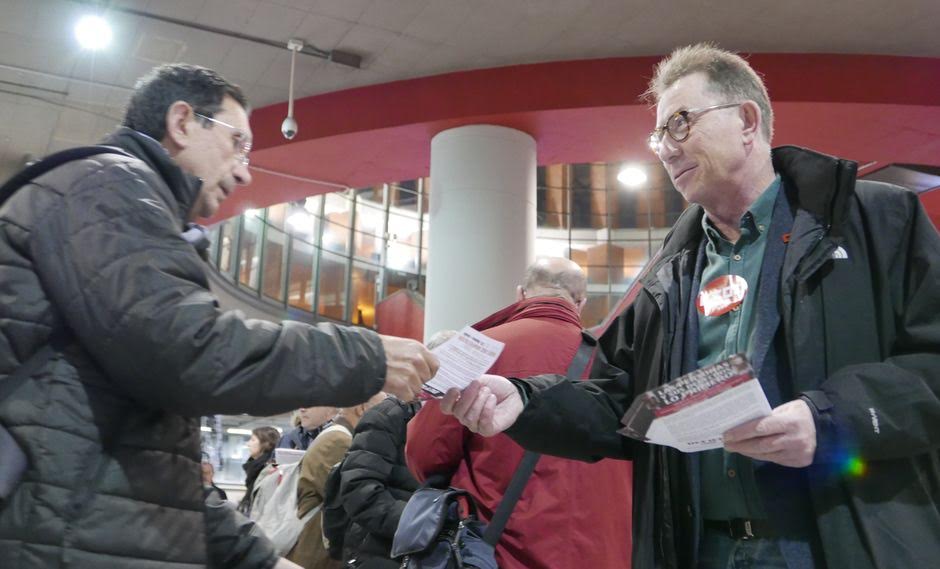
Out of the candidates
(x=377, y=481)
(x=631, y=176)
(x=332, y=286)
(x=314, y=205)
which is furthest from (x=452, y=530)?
(x=332, y=286)

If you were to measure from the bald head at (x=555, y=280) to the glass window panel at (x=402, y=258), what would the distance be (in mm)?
19015

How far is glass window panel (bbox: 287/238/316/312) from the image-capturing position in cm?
2030

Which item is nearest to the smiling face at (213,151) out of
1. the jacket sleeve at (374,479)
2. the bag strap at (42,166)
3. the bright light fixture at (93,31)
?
the bag strap at (42,166)

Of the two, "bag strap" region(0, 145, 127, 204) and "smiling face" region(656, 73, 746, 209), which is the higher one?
"smiling face" region(656, 73, 746, 209)

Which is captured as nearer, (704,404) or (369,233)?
(704,404)

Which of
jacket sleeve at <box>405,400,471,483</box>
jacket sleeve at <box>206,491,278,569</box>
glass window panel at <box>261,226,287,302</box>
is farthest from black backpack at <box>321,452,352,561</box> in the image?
glass window panel at <box>261,226,287,302</box>

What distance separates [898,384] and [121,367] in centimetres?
129

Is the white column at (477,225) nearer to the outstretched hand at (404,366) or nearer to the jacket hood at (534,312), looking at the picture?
the jacket hood at (534,312)

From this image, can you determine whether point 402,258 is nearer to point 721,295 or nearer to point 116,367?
point 721,295

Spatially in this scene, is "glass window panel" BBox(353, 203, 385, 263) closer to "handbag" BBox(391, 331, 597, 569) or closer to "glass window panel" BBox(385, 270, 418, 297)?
"glass window panel" BBox(385, 270, 418, 297)

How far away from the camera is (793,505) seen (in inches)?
59.0

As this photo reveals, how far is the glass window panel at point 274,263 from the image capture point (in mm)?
19484

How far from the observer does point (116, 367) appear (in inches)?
52.4

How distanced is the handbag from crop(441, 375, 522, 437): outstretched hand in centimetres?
71
